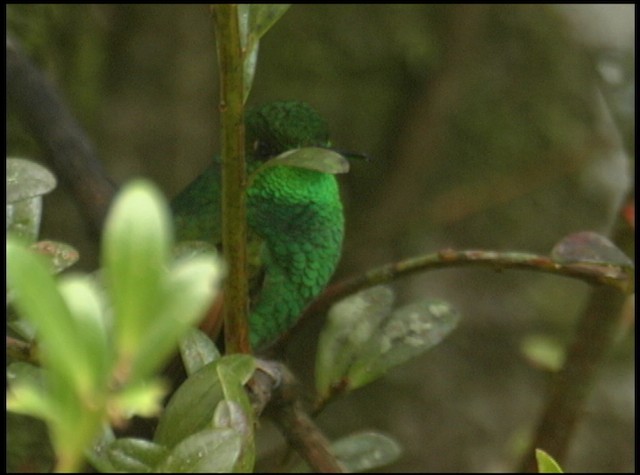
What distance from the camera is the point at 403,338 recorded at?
1107 mm

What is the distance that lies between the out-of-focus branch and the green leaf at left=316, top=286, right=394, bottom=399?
35cm

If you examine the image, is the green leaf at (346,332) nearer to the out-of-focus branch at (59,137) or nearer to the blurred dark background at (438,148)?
the out-of-focus branch at (59,137)

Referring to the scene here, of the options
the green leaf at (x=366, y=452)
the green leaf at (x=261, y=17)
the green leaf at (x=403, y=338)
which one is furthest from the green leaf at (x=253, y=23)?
the green leaf at (x=366, y=452)

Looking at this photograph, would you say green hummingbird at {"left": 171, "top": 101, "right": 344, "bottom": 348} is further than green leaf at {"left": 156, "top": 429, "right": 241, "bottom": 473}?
Yes

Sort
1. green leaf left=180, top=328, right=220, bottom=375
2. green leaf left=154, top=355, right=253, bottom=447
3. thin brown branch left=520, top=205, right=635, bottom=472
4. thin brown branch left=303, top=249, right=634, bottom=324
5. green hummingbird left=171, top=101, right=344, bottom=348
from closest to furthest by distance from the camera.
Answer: green leaf left=154, top=355, right=253, bottom=447 → green leaf left=180, top=328, right=220, bottom=375 → thin brown branch left=303, top=249, right=634, bottom=324 → thin brown branch left=520, top=205, right=635, bottom=472 → green hummingbird left=171, top=101, right=344, bottom=348

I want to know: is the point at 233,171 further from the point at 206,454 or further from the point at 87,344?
the point at 87,344

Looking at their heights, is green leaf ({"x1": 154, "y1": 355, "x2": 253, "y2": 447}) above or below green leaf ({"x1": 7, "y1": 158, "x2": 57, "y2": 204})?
below

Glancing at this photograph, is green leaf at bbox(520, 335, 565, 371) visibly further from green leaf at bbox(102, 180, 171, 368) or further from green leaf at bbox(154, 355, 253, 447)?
green leaf at bbox(102, 180, 171, 368)

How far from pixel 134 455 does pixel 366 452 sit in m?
0.59

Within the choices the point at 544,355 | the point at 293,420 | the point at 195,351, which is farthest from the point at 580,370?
the point at 195,351

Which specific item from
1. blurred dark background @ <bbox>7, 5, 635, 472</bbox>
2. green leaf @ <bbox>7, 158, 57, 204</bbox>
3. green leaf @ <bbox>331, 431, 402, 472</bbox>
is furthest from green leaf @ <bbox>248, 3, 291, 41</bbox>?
blurred dark background @ <bbox>7, 5, 635, 472</bbox>

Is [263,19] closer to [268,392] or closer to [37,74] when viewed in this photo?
[268,392]

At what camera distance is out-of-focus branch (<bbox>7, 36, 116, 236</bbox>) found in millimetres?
1371

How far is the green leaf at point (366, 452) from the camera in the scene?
1156 mm
